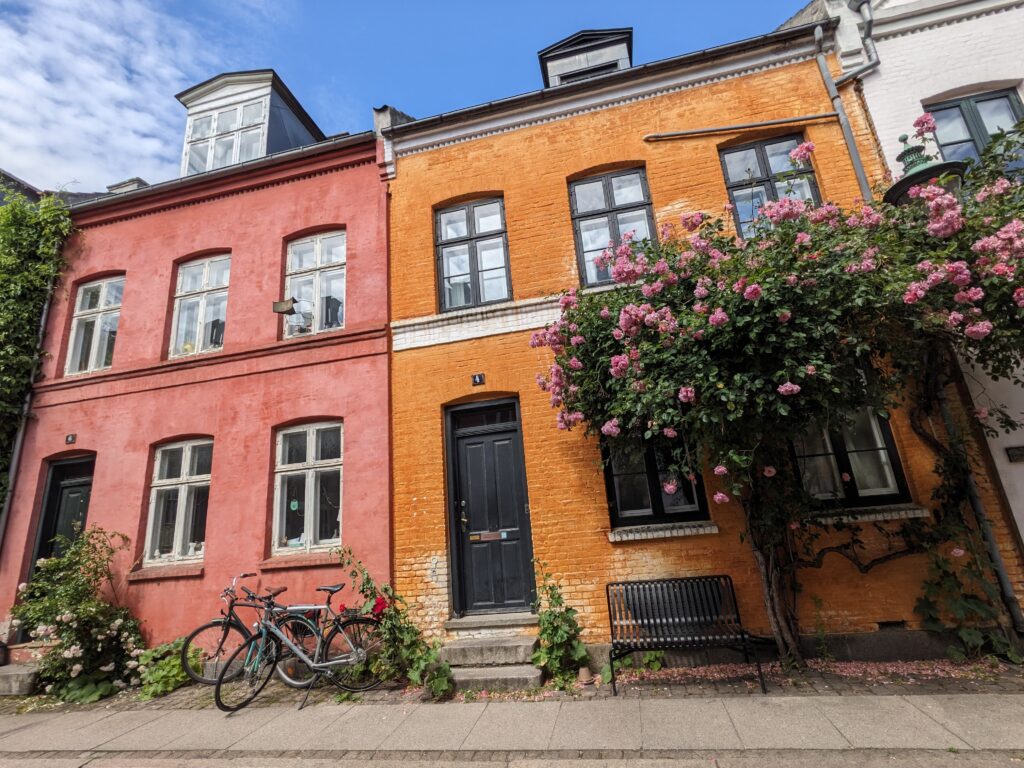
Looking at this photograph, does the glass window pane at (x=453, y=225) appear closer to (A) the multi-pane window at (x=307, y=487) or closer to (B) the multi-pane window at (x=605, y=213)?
(B) the multi-pane window at (x=605, y=213)

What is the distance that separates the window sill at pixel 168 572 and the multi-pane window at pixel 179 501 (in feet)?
0.52

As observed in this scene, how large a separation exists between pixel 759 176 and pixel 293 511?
7.96 meters

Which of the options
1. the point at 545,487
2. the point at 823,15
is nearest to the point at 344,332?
the point at 545,487

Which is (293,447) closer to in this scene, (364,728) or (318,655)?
(318,655)

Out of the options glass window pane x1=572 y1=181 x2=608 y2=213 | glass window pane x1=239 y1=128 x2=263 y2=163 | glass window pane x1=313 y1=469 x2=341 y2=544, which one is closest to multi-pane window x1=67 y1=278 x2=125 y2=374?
glass window pane x1=239 y1=128 x2=263 y2=163

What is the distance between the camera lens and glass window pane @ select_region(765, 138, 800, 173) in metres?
7.01

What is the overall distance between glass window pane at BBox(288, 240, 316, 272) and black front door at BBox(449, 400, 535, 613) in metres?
3.73

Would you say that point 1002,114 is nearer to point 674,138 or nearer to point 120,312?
point 674,138

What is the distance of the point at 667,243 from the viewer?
5438 mm

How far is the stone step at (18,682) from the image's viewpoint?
6645 millimetres

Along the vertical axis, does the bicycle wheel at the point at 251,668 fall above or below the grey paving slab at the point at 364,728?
above

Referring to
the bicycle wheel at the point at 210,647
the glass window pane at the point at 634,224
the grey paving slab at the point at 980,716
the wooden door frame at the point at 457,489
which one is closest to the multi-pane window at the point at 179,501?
the bicycle wheel at the point at 210,647

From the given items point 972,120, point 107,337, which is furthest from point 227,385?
point 972,120

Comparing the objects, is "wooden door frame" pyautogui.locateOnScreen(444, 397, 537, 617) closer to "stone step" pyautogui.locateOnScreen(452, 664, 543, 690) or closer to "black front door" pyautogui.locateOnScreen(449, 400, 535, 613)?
"black front door" pyautogui.locateOnScreen(449, 400, 535, 613)
